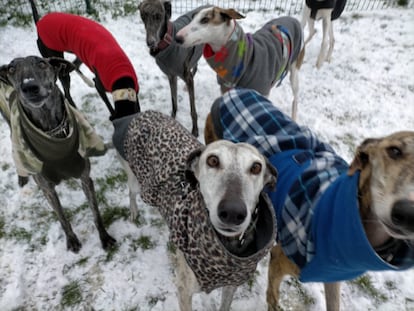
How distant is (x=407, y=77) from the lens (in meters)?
5.17

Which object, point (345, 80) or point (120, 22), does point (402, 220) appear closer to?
point (345, 80)

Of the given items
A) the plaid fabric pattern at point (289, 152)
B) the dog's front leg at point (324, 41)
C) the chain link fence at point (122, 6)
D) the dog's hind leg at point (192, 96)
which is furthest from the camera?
the chain link fence at point (122, 6)

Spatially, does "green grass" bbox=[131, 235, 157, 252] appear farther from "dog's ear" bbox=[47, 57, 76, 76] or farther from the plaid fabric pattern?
"dog's ear" bbox=[47, 57, 76, 76]

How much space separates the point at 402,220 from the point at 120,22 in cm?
624

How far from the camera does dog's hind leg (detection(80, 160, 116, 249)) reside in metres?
2.84

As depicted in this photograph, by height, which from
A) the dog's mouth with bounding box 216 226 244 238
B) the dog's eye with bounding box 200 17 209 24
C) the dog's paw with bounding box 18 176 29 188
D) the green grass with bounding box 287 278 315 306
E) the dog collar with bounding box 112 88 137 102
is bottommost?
the green grass with bounding box 287 278 315 306

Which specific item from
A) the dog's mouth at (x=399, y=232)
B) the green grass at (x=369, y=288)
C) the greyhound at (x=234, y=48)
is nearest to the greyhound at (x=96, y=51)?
the greyhound at (x=234, y=48)

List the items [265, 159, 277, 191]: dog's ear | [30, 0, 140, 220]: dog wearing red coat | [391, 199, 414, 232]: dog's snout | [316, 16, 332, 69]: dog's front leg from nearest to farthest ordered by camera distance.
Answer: [391, 199, 414, 232]: dog's snout, [265, 159, 277, 191]: dog's ear, [30, 0, 140, 220]: dog wearing red coat, [316, 16, 332, 69]: dog's front leg

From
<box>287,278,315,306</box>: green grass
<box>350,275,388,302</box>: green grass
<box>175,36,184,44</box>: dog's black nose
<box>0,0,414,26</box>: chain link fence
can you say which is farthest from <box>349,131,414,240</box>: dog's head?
<box>0,0,414,26</box>: chain link fence

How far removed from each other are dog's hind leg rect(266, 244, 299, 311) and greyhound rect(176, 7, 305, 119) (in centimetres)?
192

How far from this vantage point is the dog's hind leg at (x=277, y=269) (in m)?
2.17

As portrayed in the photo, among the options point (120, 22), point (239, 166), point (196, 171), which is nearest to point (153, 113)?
point (196, 171)

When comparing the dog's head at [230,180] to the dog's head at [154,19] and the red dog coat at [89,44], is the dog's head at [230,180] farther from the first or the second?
the dog's head at [154,19]

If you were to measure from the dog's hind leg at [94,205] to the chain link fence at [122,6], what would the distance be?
457 cm
